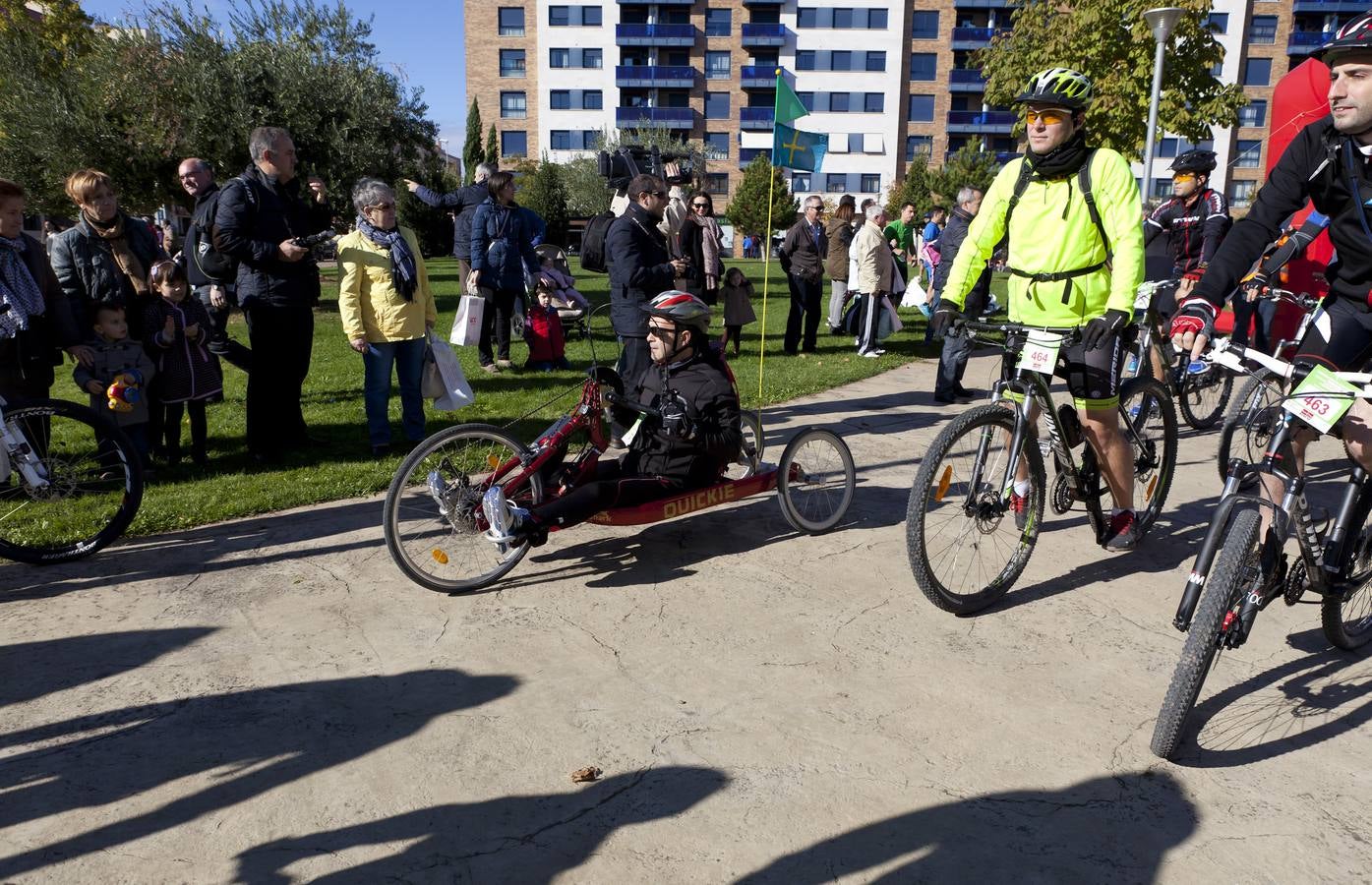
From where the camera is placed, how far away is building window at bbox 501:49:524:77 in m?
67.7

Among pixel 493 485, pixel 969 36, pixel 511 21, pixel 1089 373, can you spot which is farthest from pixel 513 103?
pixel 1089 373

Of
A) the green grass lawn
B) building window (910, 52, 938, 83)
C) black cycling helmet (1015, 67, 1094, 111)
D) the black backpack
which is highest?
building window (910, 52, 938, 83)

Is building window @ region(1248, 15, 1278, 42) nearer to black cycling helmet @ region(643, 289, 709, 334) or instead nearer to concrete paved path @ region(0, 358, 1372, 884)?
black cycling helmet @ region(643, 289, 709, 334)

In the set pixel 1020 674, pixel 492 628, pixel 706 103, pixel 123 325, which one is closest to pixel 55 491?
pixel 123 325

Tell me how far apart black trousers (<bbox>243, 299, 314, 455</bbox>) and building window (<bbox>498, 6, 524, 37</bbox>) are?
222 feet

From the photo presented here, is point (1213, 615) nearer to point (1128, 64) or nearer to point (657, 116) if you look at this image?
point (1128, 64)

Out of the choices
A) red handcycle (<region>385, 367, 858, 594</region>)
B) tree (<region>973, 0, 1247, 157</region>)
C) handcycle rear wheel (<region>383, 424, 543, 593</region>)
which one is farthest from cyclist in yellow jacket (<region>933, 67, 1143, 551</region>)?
tree (<region>973, 0, 1247, 157</region>)

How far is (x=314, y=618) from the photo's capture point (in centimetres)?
404

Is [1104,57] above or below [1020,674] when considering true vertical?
above

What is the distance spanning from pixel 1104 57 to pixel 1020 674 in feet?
60.2

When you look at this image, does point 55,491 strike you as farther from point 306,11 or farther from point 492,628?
point 306,11

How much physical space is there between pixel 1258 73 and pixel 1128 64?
56096 millimetres

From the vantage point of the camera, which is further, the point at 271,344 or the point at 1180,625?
the point at 271,344

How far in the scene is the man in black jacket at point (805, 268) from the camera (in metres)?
11.7
